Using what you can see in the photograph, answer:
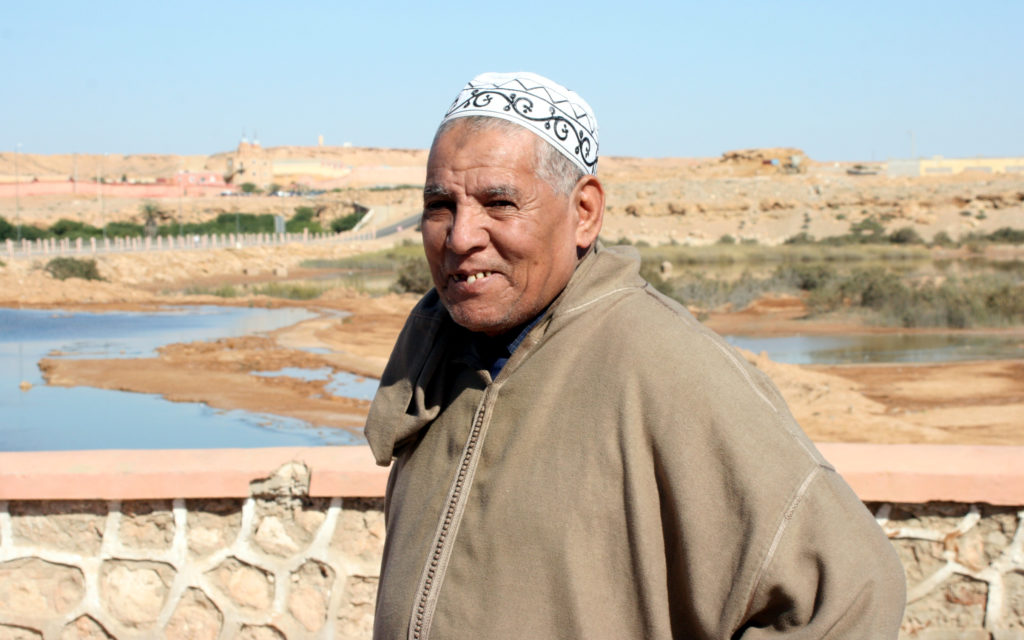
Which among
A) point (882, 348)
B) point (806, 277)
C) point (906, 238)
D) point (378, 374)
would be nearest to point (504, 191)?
point (378, 374)

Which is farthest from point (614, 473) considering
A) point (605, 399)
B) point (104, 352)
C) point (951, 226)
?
point (951, 226)

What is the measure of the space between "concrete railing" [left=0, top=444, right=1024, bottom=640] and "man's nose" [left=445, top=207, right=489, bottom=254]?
163cm

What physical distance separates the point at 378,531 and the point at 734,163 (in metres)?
88.6

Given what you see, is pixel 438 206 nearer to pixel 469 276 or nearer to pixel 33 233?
pixel 469 276

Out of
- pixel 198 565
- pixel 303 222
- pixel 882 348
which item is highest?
pixel 198 565

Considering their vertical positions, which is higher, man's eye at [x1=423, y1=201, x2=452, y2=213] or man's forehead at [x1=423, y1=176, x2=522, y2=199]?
man's forehead at [x1=423, y1=176, x2=522, y2=199]

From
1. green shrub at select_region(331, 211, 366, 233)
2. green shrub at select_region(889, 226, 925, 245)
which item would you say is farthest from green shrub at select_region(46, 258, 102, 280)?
green shrub at select_region(889, 226, 925, 245)

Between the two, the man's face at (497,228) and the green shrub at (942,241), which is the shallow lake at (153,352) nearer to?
the man's face at (497,228)

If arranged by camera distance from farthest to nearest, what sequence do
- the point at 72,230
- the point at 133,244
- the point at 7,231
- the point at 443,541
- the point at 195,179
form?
the point at 195,179
the point at 72,230
the point at 7,231
the point at 133,244
the point at 443,541

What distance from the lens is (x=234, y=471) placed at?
3.12 m

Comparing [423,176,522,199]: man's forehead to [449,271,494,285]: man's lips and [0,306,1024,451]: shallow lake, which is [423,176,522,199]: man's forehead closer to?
[449,271,494,285]: man's lips

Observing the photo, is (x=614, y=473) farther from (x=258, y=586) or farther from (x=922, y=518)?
(x=258, y=586)

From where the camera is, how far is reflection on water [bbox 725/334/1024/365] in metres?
14.7

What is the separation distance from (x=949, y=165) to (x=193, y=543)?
107 m
